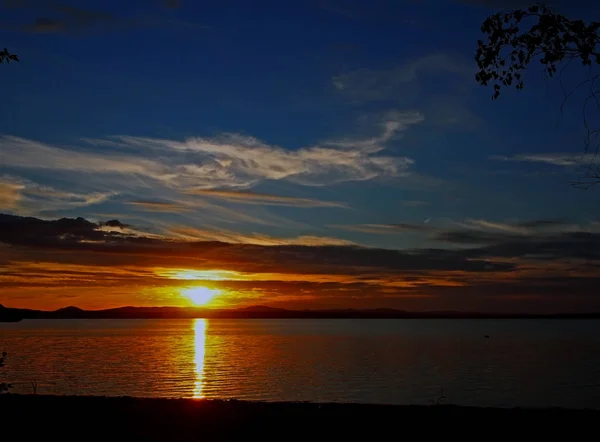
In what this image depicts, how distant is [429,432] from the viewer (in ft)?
62.6

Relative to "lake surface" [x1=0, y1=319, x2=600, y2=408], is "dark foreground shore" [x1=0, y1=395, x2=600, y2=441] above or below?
above

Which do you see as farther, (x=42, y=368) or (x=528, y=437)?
(x=42, y=368)

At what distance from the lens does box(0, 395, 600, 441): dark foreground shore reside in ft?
61.0

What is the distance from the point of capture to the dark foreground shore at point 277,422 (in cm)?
1859

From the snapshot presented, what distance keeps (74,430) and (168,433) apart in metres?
2.72

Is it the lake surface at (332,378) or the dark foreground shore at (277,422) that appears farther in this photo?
the lake surface at (332,378)

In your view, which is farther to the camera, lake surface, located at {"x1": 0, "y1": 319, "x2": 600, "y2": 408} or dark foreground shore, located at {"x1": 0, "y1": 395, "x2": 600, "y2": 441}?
lake surface, located at {"x1": 0, "y1": 319, "x2": 600, "y2": 408}

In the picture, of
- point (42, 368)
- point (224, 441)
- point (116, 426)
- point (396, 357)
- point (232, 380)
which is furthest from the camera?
point (396, 357)

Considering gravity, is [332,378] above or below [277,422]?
below

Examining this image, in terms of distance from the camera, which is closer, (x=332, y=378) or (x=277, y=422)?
(x=277, y=422)

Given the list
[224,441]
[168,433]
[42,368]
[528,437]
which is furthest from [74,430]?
[42,368]

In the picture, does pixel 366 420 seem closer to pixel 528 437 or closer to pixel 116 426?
pixel 528 437

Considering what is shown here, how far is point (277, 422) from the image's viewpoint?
20.7 meters

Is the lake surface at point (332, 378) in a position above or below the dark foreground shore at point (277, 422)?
below
